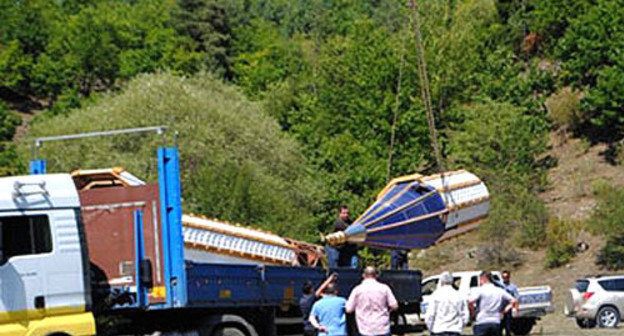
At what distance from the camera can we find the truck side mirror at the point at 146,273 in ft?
57.0

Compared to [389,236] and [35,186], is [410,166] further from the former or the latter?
[35,186]

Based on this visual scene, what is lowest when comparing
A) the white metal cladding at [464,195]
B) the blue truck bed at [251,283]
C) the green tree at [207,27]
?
the blue truck bed at [251,283]

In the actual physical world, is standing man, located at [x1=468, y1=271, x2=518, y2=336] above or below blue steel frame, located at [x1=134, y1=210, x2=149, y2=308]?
below

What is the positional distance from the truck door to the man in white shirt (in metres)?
5.66

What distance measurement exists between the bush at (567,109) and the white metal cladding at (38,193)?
61.8 m

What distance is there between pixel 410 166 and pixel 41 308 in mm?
52563

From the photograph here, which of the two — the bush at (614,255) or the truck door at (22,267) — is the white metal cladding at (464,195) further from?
the bush at (614,255)

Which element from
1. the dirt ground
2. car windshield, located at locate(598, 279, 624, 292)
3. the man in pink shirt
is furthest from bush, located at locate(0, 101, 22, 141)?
the man in pink shirt

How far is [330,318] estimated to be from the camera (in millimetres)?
15398

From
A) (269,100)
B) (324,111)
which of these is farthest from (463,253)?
(269,100)

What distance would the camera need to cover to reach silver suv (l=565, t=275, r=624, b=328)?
34.9 meters

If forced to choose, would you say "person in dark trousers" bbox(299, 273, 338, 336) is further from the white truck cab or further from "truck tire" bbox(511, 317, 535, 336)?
"truck tire" bbox(511, 317, 535, 336)

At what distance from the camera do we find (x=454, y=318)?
16.0 m

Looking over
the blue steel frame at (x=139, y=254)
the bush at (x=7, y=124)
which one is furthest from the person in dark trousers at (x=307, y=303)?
the bush at (x=7, y=124)
